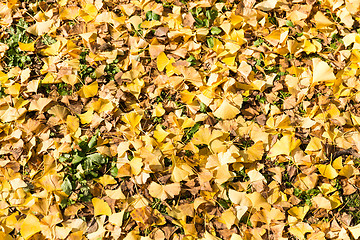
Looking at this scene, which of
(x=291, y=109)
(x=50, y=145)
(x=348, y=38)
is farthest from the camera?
(x=348, y=38)

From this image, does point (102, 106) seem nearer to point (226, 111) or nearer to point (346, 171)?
point (226, 111)

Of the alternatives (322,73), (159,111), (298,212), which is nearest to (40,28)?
(159,111)

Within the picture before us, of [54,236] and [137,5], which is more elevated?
[137,5]

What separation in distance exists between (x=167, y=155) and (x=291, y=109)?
65cm

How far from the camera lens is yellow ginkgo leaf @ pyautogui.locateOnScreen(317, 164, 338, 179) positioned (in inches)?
57.0

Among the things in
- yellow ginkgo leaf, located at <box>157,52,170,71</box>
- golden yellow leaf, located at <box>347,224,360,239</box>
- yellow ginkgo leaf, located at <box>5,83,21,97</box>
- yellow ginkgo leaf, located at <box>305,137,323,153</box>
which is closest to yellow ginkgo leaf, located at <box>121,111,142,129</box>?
yellow ginkgo leaf, located at <box>157,52,170,71</box>

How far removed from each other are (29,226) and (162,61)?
940 mm

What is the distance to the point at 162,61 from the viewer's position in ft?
5.13

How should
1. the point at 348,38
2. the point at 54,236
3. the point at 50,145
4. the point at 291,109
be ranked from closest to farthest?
the point at 54,236 → the point at 50,145 → the point at 291,109 → the point at 348,38

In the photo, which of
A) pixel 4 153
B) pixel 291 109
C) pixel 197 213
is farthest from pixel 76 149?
pixel 291 109

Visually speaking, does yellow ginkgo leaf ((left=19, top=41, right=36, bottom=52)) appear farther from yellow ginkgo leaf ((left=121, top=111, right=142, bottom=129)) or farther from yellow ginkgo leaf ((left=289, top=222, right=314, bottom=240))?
yellow ginkgo leaf ((left=289, top=222, right=314, bottom=240))

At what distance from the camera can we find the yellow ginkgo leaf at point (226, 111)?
1.48m

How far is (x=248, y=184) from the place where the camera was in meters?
1.45

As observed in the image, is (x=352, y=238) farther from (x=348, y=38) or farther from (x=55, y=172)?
(x=55, y=172)
